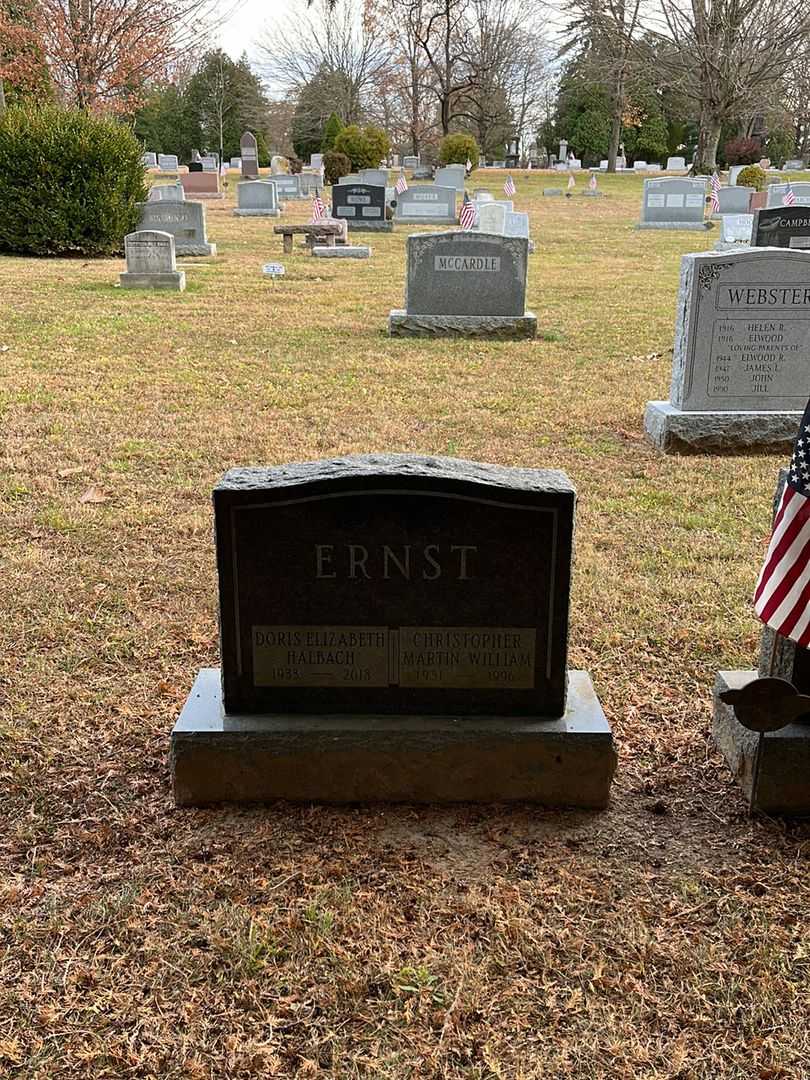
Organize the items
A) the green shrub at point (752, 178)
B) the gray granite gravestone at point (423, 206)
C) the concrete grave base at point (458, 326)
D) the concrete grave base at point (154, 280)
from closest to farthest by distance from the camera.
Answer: the concrete grave base at point (458, 326)
the concrete grave base at point (154, 280)
the gray granite gravestone at point (423, 206)
the green shrub at point (752, 178)

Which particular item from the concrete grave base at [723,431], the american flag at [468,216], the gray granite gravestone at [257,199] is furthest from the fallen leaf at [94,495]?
the gray granite gravestone at [257,199]

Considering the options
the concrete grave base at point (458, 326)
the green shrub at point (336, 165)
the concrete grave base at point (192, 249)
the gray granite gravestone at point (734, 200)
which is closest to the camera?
the concrete grave base at point (458, 326)

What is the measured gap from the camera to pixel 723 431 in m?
7.27

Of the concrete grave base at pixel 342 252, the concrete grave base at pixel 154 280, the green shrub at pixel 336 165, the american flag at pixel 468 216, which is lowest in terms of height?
the concrete grave base at pixel 154 280

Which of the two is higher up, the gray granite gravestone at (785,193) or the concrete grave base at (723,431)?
the gray granite gravestone at (785,193)

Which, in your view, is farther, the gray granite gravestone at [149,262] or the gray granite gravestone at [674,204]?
the gray granite gravestone at [674,204]

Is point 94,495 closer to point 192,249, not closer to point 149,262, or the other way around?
point 149,262

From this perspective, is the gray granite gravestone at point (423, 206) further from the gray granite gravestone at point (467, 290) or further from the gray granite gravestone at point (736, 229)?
the gray granite gravestone at point (467, 290)

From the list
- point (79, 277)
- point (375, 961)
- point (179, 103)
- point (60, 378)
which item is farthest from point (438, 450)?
point (179, 103)

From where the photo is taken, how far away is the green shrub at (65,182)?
17.6m

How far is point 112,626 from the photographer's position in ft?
14.3

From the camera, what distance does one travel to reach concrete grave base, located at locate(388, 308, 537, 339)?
11414 millimetres

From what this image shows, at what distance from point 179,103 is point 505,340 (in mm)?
52470

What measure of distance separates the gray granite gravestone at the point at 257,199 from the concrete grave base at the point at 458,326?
18.4m
